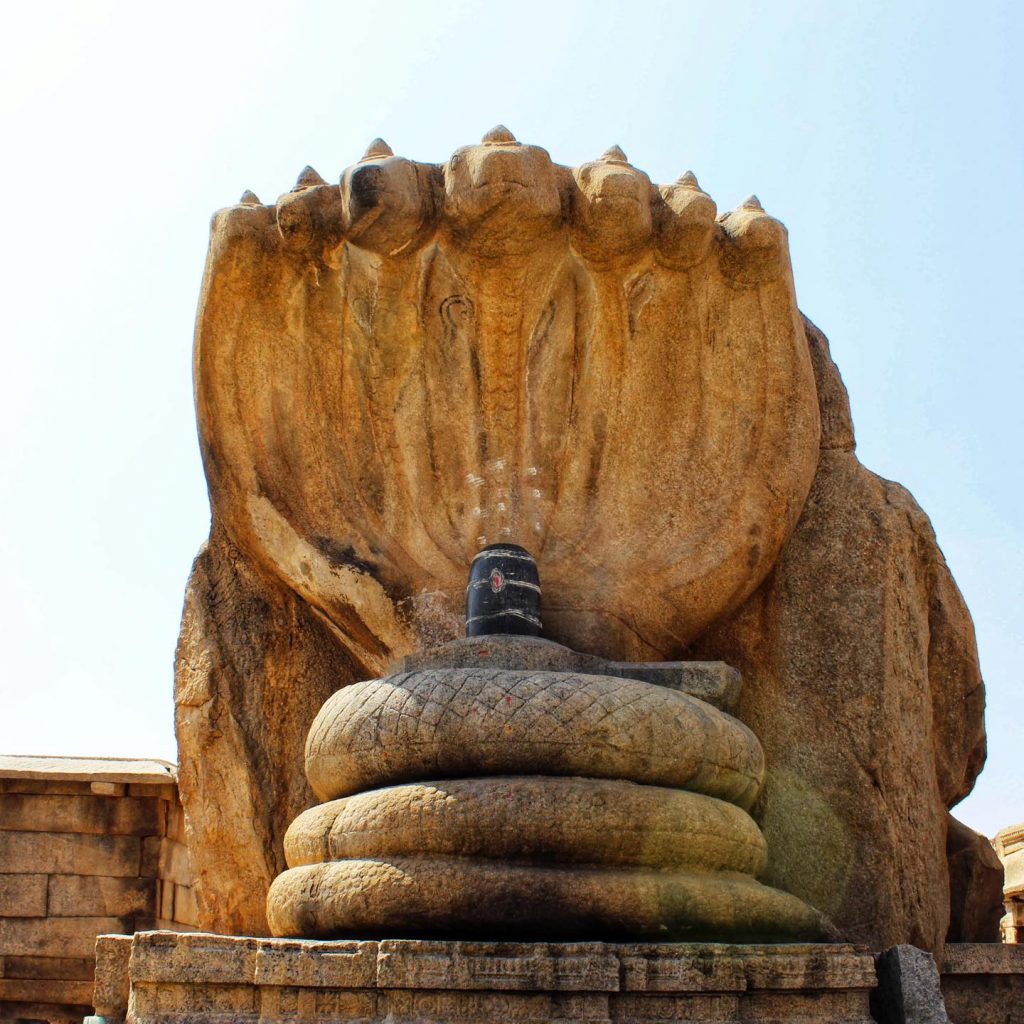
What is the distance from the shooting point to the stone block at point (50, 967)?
812cm

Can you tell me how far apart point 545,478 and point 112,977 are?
1.96 metres

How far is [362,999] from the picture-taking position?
9.52 feet

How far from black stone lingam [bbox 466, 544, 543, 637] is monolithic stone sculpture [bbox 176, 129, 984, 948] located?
0.87 feet

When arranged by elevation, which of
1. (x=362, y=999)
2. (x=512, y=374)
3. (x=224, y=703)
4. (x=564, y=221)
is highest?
(x=564, y=221)

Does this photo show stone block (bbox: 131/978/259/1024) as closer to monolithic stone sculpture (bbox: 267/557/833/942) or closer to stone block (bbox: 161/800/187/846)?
monolithic stone sculpture (bbox: 267/557/833/942)

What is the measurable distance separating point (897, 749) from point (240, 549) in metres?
2.21

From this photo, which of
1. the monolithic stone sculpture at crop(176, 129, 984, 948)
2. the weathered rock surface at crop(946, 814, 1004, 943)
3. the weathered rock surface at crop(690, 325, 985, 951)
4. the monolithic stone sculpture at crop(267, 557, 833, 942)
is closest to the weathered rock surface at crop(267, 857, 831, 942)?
the monolithic stone sculpture at crop(267, 557, 833, 942)

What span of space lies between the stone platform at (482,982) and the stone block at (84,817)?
5.52 meters

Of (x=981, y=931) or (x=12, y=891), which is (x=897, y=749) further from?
(x=12, y=891)

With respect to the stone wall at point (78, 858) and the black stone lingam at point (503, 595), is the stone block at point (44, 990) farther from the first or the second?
the black stone lingam at point (503, 595)

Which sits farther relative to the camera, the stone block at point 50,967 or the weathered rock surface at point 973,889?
the stone block at point 50,967

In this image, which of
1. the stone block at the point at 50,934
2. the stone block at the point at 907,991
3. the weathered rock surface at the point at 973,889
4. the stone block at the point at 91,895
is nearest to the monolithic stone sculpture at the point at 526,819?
the stone block at the point at 907,991

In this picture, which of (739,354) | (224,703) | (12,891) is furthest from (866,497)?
(12,891)

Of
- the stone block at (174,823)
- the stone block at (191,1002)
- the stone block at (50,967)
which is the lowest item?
the stone block at (191,1002)
